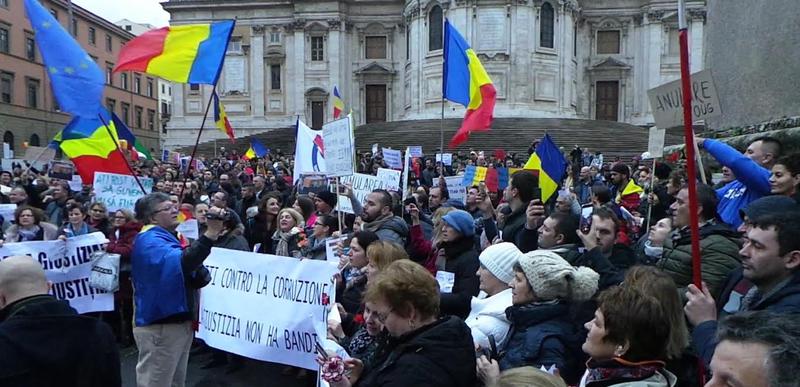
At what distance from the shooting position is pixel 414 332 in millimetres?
2791

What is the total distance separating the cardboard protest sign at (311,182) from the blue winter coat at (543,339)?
368 inches

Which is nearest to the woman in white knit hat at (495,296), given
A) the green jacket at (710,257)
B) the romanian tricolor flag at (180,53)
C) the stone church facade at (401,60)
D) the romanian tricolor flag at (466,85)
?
the green jacket at (710,257)

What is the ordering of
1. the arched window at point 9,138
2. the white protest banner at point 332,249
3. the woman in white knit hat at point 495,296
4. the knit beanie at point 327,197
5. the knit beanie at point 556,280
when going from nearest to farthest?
the knit beanie at point 556,280 → the woman in white knit hat at point 495,296 → the white protest banner at point 332,249 → the knit beanie at point 327,197 → the arched window at point 9,138

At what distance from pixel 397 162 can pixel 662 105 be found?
1077 centimetres

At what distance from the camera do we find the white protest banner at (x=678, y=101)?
451cm

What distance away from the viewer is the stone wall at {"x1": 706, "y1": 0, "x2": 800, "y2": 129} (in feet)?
22.6

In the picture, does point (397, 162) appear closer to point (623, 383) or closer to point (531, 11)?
point (623, 383)

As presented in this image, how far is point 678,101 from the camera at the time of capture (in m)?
4.52

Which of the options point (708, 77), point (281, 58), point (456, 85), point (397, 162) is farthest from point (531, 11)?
point (708, 77)

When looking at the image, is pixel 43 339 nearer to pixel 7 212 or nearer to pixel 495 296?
pixel 495 296

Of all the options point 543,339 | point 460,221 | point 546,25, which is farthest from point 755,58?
point 546,25

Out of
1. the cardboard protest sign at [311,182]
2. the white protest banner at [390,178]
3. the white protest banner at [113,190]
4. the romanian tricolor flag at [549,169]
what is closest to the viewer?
the romanian tricolor flag at [549,169]

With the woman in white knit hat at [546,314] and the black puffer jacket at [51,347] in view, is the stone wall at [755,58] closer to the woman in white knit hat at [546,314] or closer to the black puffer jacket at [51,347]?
the woman in white knit hat at [546,314]

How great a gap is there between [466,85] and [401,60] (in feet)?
119
